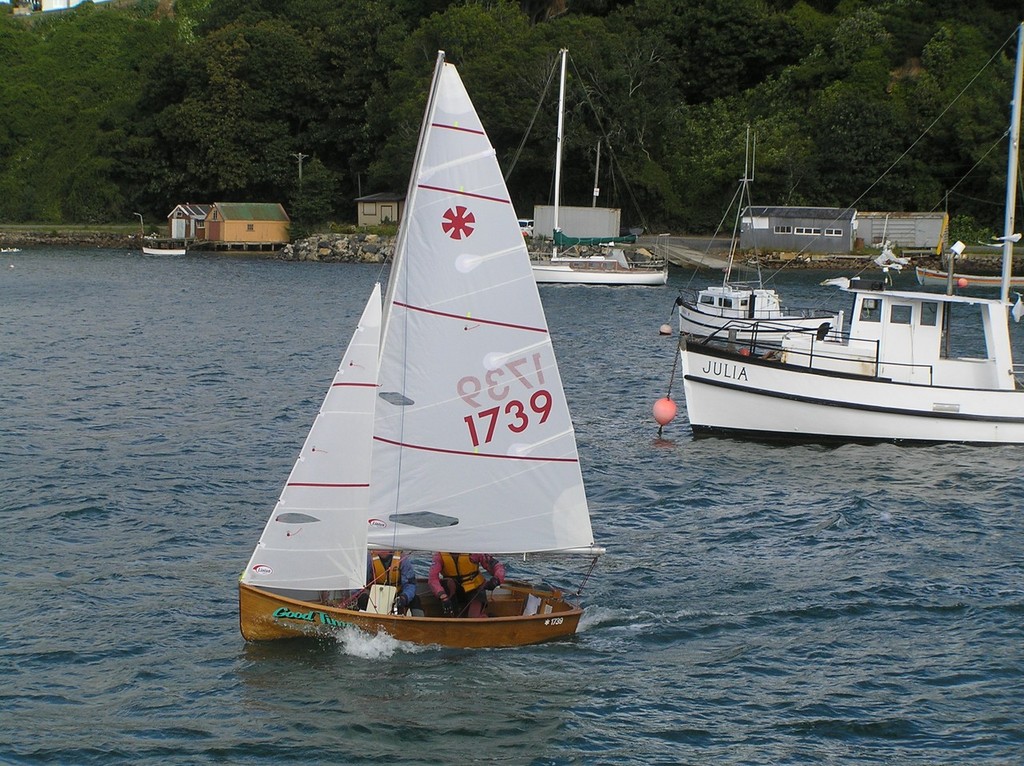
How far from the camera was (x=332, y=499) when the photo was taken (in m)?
17.3

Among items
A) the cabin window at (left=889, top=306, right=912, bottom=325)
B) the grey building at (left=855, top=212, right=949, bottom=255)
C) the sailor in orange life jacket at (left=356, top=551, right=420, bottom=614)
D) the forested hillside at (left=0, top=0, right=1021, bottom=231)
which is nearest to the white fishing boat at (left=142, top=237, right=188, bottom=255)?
the forested hillside at (left=0, top=0, right=1021, bottom=231)

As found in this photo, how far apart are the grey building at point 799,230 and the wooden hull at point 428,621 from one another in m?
74.6

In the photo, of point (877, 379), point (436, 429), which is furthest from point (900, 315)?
point (436, 429)

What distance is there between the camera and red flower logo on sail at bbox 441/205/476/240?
16.9 m

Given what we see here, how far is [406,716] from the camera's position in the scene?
16328 mm

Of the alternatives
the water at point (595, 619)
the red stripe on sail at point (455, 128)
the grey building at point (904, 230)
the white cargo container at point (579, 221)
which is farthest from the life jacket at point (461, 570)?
the grey building at point (904, 230)

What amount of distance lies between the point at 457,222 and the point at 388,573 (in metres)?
5.12

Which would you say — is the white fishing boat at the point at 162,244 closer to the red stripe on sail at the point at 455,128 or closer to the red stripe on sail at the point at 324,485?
the red stripe on sail at the point at 324,485

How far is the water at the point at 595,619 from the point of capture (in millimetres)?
16078

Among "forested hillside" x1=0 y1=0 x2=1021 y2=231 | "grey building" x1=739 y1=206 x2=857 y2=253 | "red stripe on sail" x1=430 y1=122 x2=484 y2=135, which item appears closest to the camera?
"red stripe on sail" x1=430 y1=122 x2=484 y2=135

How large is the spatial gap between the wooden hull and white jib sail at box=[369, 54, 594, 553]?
973 mm

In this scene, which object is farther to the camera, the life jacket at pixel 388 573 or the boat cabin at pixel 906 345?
the boat cabin at pixel 906 345

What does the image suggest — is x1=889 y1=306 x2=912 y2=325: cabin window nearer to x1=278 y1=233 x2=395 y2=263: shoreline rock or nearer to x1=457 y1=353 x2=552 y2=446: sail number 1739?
x1=457 y1=353 x2=552 y2=446: sail number 1739

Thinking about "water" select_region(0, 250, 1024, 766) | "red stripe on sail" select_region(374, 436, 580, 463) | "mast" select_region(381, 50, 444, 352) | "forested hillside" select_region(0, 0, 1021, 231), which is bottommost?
"water" select_region(0, 250, 1024, 766)
